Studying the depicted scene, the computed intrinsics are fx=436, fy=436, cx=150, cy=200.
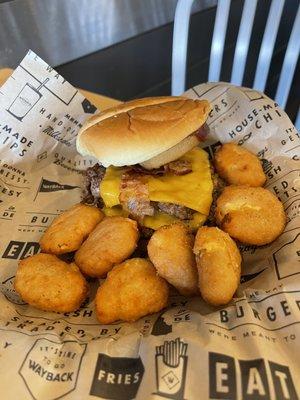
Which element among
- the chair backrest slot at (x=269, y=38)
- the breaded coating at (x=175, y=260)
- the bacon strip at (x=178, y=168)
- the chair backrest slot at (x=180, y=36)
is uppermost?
the chair backrest slot at (x=269, y=38)

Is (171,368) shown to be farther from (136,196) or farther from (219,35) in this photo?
(219,35)

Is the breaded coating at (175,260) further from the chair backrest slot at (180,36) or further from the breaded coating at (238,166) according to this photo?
the chair backrest slot at (180,36)

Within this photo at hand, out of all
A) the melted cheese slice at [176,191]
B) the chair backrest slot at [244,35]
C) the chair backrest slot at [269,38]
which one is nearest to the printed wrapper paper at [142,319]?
the melted cheese slice at [176,191]

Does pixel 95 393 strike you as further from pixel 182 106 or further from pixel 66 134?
pixel 66 134

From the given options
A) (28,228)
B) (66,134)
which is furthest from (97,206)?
(66,134)

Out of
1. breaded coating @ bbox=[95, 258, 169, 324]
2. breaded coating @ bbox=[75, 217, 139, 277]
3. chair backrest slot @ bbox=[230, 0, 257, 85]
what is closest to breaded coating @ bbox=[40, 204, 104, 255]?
breaded coating @ bbox=[75, 217, 139, 277]

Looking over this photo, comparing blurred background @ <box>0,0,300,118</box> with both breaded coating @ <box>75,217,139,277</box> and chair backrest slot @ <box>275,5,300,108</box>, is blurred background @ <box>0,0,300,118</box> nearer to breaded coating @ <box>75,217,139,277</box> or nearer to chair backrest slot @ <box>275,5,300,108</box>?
chair backrest slot @ <box>275,5,300,108</box>

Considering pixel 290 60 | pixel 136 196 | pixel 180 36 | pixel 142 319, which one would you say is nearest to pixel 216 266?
pixel 142 319
